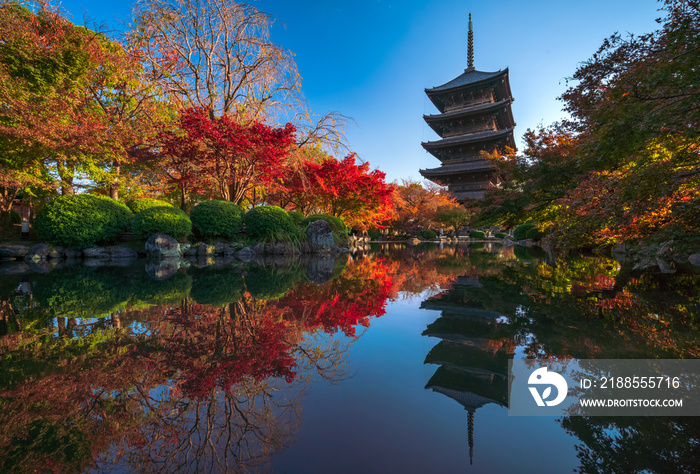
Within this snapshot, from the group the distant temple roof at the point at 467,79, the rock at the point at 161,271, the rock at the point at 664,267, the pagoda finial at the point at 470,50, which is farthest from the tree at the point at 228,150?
the pagoda finial at the point at 470,50

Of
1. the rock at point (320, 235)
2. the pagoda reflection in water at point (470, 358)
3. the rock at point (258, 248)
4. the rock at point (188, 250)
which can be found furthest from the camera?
the rock at point (320, 235)

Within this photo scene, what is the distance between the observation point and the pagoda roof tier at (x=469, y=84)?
23.0m

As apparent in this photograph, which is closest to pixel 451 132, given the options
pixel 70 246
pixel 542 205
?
pixel 542 205

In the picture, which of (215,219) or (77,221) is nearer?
(77,221)

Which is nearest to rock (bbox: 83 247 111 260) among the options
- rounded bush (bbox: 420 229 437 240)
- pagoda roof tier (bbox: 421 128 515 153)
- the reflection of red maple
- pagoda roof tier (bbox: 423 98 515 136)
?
the reflection of red maple

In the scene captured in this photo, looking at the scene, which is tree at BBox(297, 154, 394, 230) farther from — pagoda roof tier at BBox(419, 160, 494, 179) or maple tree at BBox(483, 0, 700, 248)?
pagoda roof tier at BBox(419, 160, 494, 179)

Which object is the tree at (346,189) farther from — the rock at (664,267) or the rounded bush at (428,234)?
the rounded bush at (428,234)

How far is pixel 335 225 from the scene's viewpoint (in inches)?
458

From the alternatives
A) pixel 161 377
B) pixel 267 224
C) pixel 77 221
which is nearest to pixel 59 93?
pixel 77 221

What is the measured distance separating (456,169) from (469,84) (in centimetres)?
688

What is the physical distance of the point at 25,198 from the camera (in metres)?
12.0

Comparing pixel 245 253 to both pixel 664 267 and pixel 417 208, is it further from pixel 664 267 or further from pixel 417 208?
pixel 417 208

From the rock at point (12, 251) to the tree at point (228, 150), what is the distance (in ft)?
14.1

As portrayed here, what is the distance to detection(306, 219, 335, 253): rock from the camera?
10680 mm
